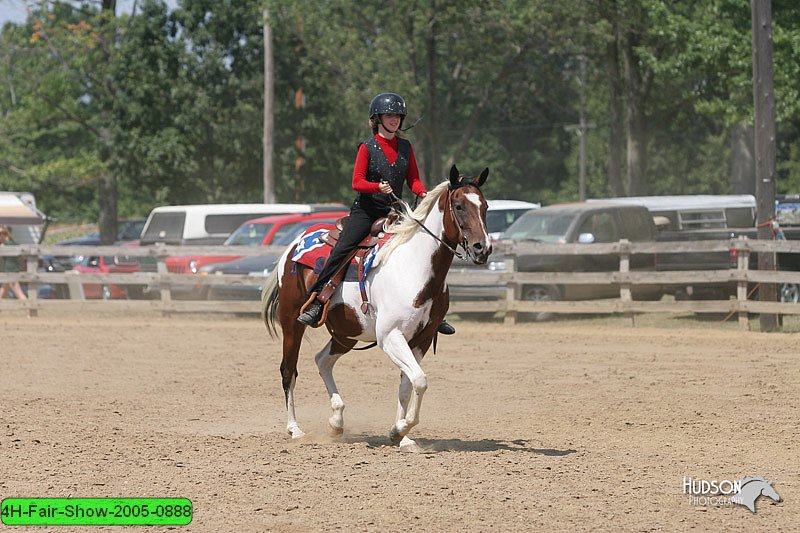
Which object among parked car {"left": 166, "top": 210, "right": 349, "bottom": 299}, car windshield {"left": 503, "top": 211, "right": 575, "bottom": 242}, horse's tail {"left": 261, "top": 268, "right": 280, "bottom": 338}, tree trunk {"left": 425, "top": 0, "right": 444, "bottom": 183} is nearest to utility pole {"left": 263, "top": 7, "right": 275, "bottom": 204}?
tree trunk {"left": 425, "top": 0, "right": 444, "bottom": 183}

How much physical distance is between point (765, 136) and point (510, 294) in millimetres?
4813

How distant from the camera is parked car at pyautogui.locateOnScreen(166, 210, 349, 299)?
22375mm

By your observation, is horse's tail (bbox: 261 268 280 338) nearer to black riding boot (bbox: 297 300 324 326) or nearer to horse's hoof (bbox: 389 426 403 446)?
black riding boot (bbox: 297 300 324 326)

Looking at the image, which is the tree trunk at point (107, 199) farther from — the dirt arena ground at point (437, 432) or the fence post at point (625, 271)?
the fence post at point (625, 271)

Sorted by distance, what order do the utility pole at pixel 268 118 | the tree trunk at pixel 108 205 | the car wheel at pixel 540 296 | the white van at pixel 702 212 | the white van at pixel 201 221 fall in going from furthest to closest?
the tree trunk at pixel 108 205 → the utility pole at pixel 268 118 → the white van at pixel 201 221 → the white van at pixel 702 212 → the car wheel at pixel 540 296

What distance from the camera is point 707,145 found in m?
66.8

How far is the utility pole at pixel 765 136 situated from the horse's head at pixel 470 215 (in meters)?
10.6

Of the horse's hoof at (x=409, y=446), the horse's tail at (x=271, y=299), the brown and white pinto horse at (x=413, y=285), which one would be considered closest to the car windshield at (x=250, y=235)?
the horse's tail at (x=271, y=299)

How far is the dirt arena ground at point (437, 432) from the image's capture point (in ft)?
22.0

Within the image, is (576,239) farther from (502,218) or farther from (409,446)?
(409,446)

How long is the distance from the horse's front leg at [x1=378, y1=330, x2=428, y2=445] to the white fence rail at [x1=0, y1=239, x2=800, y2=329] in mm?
10449

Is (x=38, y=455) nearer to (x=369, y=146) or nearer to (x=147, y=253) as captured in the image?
(x=369, y=146)

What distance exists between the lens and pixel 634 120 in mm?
35062

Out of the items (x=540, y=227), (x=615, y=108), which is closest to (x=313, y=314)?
(x=540, y=227)
